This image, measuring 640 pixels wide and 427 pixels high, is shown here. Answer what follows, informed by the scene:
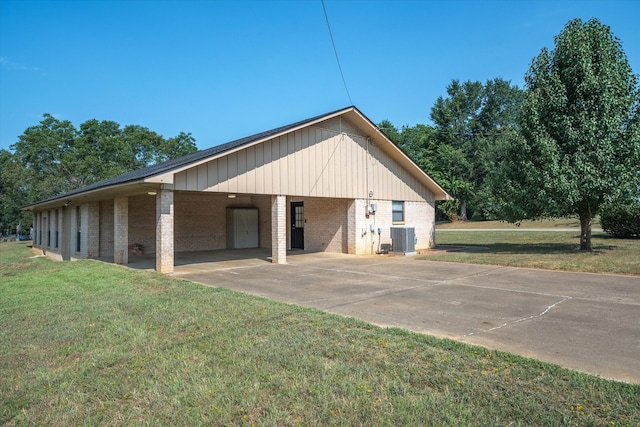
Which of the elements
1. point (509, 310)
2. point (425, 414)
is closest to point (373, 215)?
point (509, 310)

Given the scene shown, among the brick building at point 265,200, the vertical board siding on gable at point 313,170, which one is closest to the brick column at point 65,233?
the brick building at point 265,200

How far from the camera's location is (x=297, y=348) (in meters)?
4.44

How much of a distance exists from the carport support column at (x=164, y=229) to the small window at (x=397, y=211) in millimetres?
10215

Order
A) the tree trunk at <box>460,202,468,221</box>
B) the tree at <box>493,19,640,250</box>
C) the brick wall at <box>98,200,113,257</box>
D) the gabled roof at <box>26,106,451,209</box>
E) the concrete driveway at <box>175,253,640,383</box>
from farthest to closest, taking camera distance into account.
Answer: the tree trunk at <box>460,202,468,221</box> < the brick wall at <box>98,200,113,257</box> < the tree at <box>493,19,640,250</box> < the gabled roof at <box>26,106,451,209</box> < the concrete driveway at <box>175,253,640,383</box>

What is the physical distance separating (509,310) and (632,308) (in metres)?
1.92

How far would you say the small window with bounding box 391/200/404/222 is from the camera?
18.1m

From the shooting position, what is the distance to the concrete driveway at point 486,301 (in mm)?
4480

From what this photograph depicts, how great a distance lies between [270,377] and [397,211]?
1523 cm

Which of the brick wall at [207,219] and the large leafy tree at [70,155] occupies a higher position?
the large leafy tree at [70,155]

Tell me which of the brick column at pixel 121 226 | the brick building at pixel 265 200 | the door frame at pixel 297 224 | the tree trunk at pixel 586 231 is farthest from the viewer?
the door frame at pixel 297 224

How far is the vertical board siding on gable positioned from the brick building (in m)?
0.04

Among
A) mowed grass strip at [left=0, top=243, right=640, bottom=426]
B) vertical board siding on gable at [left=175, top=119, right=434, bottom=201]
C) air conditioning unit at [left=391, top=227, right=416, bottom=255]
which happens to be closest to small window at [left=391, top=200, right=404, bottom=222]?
vertical board siding on gable at [left=175, top=119, right=434, bottom=201]

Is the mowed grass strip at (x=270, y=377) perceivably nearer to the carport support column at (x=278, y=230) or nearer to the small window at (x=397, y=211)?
the carport support column at (x=278, y=230)

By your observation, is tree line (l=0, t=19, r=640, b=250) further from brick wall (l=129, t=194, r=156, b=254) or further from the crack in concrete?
brick wall (l=129, t=194, r=156, b=254)
